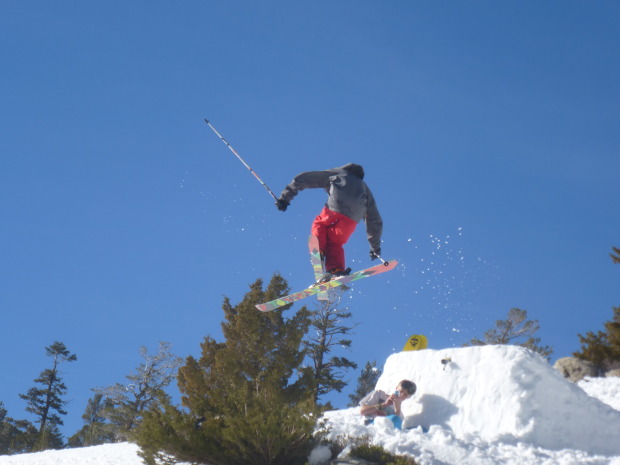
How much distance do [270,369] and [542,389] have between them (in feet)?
35.5

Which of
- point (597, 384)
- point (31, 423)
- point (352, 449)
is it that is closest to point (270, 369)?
point (597, 384)

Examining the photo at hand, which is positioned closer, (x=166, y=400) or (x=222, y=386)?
(x=166, y=400)

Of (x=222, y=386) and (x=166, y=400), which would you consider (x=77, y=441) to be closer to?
(x=222, y=386)

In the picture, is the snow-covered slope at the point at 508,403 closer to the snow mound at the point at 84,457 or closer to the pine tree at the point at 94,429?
the snow mound at the point at 84,457

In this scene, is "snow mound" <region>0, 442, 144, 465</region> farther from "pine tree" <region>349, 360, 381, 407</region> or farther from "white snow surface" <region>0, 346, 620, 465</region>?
"pine tree" <region>349, 360, 381, 407</region>

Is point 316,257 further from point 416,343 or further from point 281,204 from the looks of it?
point 416,343

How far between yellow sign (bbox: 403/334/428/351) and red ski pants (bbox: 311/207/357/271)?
5.32 m

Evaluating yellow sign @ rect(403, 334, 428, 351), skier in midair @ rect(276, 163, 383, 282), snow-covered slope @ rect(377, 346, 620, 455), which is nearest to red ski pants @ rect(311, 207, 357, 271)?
skier in midair @ rect(276, 163, 383, 282)

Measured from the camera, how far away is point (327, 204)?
9.34 m

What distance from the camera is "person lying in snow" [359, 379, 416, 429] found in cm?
1006

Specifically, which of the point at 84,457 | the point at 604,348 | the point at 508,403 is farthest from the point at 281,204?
the point at 604,348

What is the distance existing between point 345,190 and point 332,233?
75cm

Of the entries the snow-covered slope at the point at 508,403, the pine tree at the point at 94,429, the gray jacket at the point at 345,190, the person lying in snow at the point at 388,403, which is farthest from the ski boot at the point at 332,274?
the pine tree at the point at 94,429

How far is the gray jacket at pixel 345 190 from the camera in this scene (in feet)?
30.0
